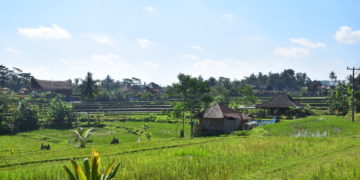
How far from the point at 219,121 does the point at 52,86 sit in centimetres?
5485

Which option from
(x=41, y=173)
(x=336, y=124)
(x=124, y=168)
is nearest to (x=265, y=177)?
(x=124, y=168)

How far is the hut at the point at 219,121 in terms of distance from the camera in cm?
3381

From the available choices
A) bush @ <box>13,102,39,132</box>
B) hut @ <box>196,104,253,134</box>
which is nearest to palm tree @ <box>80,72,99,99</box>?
bush @ <box>13,102,39,132</box>

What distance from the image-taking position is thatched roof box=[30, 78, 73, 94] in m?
71.8

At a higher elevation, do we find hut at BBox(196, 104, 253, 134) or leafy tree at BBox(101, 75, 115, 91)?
leafy tree at BBox(101, 75, 115, 91)

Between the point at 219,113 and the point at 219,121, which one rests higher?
the point at 219,113

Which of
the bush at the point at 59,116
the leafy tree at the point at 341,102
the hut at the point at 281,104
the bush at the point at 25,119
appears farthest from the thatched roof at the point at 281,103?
the bush at the point at 25,119

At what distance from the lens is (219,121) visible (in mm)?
34094

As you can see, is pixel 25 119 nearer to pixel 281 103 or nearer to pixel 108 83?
pixel 281 103

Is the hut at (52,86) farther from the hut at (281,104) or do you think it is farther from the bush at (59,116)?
the hut at (281,104)

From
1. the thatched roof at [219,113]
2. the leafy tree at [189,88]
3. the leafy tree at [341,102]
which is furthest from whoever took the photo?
the leafy tree at [341,102]

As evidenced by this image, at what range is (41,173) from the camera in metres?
12.3

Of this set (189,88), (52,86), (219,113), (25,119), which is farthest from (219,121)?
(52,86)

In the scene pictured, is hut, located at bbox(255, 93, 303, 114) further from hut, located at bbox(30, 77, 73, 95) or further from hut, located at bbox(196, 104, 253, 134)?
hut, located at bbox(30, 77, 73, 95)
